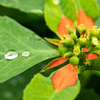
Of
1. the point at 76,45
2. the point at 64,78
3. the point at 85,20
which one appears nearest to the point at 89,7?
the point at 85,20

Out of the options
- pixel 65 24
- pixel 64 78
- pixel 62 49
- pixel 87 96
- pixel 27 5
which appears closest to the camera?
pixel 64 78

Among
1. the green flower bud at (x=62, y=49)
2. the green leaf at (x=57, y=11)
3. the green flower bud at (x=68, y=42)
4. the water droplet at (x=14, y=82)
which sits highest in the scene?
the green leaf at (x=57, y=11)

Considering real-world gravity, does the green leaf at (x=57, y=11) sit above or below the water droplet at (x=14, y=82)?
above

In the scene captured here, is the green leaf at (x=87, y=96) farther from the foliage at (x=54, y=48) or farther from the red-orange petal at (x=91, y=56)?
the red-orange petal at (x=91, y=56)

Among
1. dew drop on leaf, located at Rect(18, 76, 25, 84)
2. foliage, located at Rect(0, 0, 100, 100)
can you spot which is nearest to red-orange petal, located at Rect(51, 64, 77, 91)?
foliage, located at Rect(0, 0, 100, 100)

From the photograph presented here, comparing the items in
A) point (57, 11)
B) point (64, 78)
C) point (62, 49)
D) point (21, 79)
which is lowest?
point (21, 79)

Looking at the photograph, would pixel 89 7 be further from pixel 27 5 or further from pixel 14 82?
pixel 14 82

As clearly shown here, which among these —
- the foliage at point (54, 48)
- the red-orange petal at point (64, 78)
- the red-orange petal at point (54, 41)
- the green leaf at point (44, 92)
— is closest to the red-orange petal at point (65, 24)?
the foliage at point (54, 48)
